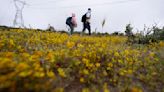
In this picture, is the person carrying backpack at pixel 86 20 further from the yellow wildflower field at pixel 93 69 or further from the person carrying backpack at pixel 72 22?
the yellow wildflower field at pixel 93 69

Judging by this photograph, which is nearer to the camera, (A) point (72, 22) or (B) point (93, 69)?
(B) point (93, 69)

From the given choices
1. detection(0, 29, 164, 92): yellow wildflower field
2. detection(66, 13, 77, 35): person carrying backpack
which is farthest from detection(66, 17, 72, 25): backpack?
detection(0, 29, 164, 92): yellow wildflower field

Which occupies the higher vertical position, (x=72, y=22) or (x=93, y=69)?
(x=72, y=22)

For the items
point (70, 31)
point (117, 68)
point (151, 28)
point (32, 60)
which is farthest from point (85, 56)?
point (70, 31)

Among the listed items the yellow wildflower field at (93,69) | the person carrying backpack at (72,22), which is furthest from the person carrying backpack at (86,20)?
the yellow wildflower field at (93,69)

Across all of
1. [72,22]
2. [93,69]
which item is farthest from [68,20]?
[93,69]

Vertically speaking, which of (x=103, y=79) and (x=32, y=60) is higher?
(x=32, y=60)

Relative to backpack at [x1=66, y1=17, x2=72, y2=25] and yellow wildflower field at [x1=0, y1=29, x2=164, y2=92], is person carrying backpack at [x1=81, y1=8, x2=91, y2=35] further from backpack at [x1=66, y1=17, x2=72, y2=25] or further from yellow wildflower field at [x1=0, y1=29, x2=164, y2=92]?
yellow wildflower field at [x1=0, y1=29, x2=164, y2=92]

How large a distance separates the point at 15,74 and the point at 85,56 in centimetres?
379

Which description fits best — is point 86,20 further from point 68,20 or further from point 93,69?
point 93,69

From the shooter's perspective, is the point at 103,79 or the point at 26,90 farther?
the point at 103,79

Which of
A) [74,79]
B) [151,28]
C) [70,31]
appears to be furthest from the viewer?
[70,31]

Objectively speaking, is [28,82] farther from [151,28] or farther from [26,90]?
[151,28]

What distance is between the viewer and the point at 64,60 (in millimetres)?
7113
